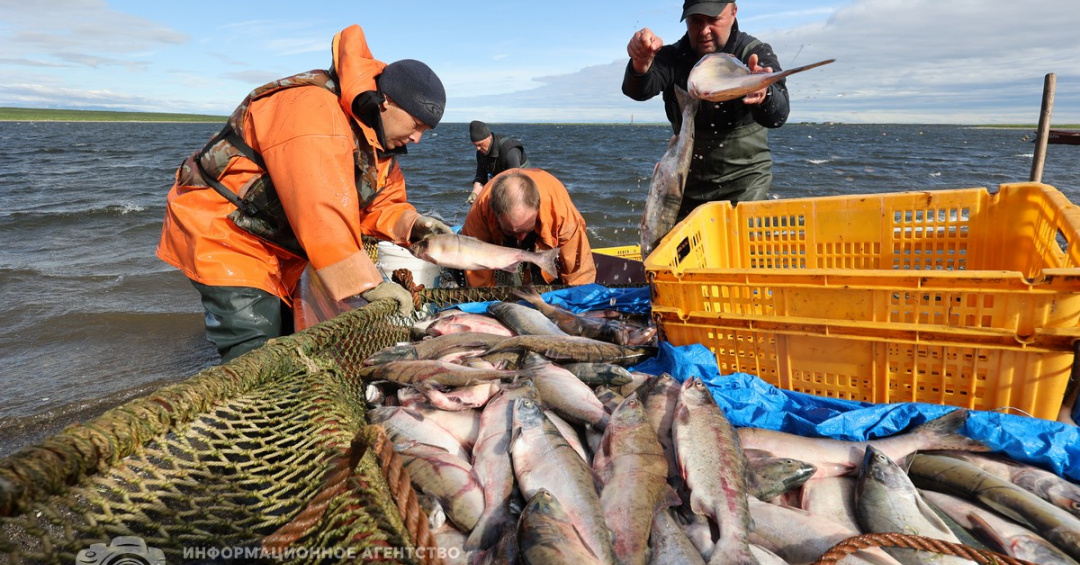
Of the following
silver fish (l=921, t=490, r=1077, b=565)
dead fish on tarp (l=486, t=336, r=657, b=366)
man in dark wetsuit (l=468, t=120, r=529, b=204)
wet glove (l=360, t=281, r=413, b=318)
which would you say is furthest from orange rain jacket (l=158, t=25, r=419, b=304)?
man in dark wetsuit (l=468, t=120, r=529, b=204)

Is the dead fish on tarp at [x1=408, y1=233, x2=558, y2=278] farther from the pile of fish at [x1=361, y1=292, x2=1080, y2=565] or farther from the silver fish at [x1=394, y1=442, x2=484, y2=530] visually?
the silver fish at [x1=394, y1=442, x2=484, y2=530]

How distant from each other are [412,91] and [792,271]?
2264 millimetres

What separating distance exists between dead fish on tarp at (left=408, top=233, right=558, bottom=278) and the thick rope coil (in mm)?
2752

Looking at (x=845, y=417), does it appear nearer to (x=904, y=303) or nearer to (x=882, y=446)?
(x=882, y=446)

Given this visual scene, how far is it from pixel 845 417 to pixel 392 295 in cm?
254

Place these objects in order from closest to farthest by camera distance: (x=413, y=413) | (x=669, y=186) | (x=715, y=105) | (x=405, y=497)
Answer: (x=405, y=497) → (x=413, y=413) → (x=669, y=186) → (x=715, y=105)

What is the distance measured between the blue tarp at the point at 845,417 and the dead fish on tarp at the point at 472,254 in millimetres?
1972

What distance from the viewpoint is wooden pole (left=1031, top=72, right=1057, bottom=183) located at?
9.30 meters

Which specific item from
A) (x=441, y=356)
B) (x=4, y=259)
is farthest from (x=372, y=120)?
(x=4, y=259)

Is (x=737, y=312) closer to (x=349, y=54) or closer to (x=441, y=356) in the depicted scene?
(x=441, y=356)

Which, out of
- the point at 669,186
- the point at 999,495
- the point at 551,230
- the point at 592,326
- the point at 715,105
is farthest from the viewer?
the point at 551,230

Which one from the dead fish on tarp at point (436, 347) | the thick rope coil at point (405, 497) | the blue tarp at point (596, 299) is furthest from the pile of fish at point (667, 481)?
the blue tarp at point (596, 299)

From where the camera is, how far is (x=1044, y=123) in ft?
30.9

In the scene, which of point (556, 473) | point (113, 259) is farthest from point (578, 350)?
point (113, 259)
